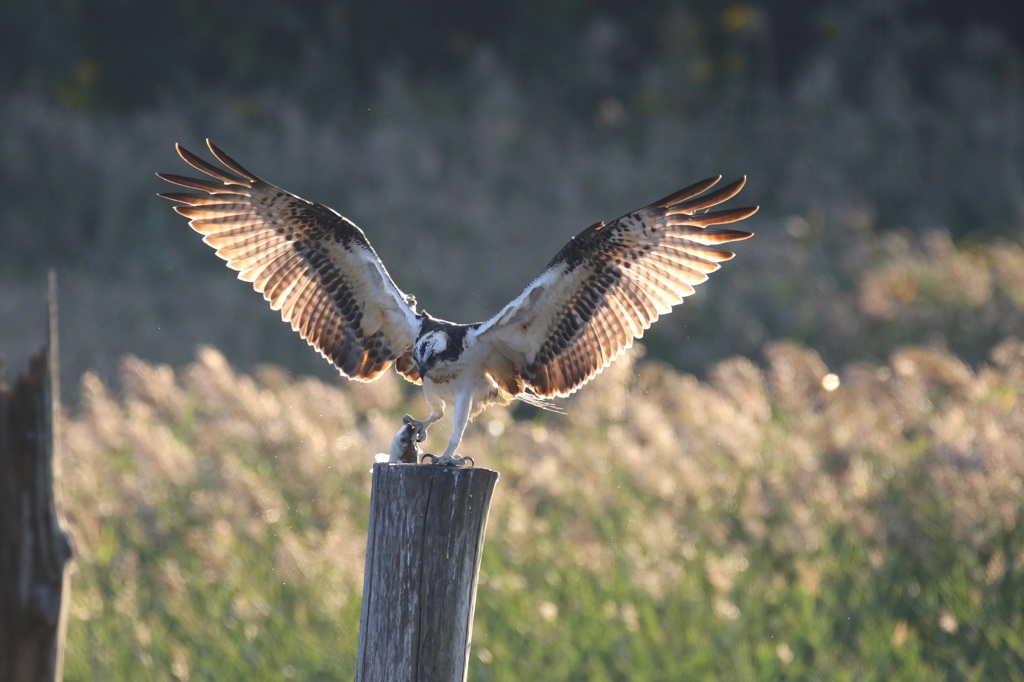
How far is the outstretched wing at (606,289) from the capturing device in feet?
13.4

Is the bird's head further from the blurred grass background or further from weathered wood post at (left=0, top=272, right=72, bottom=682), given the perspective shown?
the blurred grass background

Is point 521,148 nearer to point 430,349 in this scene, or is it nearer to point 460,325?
point 460,325

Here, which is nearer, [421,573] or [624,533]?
[421,573]

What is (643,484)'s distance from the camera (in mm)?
5895

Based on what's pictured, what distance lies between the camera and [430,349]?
12.9 ft

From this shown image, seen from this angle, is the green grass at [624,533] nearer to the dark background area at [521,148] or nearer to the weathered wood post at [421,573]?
the weathered wood post at [421,573]

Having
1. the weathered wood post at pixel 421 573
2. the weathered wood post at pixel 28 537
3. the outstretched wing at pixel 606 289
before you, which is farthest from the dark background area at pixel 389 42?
the weathered wood post at pixel 421 573

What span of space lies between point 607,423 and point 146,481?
2.50 metres

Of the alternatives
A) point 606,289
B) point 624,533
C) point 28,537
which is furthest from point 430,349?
point 624,533

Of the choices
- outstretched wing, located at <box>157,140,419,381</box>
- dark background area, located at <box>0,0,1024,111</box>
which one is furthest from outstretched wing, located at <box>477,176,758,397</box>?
dark background area, located at <box>0,0,1024,111</box>

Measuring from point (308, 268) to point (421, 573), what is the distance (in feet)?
5.53

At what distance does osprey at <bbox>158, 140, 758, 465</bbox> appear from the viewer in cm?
408

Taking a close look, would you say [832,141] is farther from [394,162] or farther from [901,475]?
[901,475]

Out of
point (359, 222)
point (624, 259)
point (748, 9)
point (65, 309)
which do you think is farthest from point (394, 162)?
point (624, 259)
